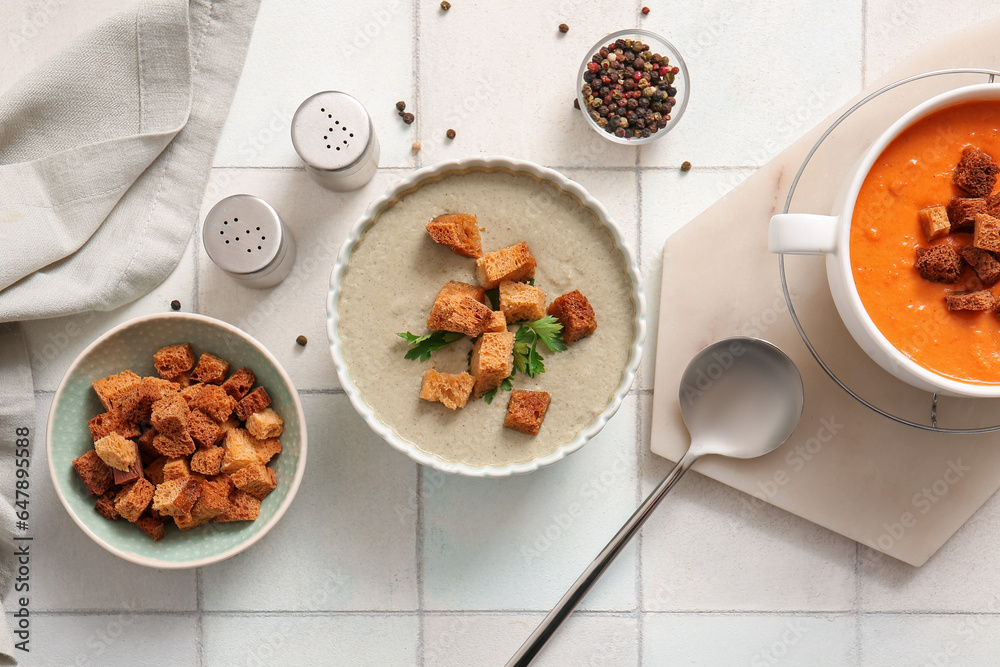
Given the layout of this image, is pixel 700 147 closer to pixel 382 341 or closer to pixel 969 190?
pixel 969 190

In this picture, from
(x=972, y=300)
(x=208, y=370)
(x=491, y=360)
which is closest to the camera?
(x=972, y=300)

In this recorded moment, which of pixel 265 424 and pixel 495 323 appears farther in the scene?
pixel 265 424

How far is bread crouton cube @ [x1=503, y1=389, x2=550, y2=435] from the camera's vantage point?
138 cm

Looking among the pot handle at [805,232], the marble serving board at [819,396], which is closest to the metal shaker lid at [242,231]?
the marble serving board at [819,396]

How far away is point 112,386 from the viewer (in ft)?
5.13

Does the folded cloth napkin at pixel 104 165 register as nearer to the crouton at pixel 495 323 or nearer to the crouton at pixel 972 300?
the crouton at pixel 495 323

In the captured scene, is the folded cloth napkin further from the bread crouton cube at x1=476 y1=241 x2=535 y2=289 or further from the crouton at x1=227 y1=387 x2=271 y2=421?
the bread crouton cube at x1=476 y1=241 x2=535 y2=289

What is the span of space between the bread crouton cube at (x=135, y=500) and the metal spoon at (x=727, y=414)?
0.92 meters

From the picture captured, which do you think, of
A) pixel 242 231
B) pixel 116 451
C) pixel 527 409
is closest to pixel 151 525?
pixel 116 451

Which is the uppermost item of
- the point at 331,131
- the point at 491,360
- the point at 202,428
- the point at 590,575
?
the point at 331,131

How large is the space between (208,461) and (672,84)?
1.45 meters

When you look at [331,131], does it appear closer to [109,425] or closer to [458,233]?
[458,233]

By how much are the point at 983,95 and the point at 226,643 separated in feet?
6.82

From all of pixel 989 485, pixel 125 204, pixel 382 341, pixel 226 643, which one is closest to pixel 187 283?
pixel 125 204
